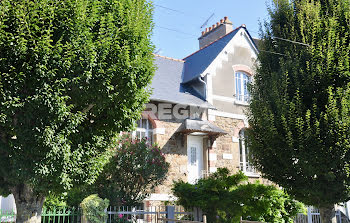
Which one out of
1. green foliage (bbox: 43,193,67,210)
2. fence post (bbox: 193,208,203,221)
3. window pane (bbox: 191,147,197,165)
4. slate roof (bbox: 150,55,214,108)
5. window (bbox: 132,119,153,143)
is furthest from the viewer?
window pane (bbox: 191,147,197,165)

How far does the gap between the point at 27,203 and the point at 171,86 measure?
10.1m

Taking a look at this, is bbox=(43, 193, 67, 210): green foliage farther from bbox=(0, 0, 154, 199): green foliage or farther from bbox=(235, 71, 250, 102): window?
bbox=(235, 71, 250, 102): window

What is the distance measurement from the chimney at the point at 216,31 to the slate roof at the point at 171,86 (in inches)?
Answer: 113

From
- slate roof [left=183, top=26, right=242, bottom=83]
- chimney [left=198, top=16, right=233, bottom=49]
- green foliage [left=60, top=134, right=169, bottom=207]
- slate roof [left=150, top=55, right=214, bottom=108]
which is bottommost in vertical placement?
green foliage [left=60, top=134, right=169, bottom=207]

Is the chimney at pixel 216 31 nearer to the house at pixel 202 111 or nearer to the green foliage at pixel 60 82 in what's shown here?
the house at pixel 202 111

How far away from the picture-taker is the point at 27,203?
6.88 metres

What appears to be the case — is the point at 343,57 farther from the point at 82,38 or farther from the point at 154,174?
the point at 154,174

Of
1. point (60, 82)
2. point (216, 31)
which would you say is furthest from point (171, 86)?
point (60, 82)

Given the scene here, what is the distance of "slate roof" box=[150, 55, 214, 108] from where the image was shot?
15.0 m

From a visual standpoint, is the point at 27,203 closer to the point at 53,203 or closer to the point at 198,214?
the point at 53,203

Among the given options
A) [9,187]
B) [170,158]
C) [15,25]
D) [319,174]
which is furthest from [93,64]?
[170,158]

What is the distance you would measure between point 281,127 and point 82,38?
16.9 ft

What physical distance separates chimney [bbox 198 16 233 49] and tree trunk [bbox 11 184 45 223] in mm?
14738

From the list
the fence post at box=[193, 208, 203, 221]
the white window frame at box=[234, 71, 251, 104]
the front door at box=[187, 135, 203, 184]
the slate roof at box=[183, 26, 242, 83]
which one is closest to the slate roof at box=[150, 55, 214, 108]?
the slate roof at box=[183, 26, 242, 83]
